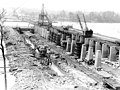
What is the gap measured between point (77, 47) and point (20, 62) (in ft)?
39.8

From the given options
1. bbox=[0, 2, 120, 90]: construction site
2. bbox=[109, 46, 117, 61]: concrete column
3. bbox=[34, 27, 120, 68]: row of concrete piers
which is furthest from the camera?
bbox=[109, 46, 117, 61]: concrete column

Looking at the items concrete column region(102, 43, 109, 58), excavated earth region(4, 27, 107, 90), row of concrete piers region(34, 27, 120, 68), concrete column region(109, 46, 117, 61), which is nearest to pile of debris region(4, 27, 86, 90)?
excavated earth region(4, 27, 107, 90)

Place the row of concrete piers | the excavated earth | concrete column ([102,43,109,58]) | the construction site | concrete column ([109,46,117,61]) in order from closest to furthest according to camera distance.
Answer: the excavated earth < the construction site < the row of concrete piers < concrete column ([109,46,117,61]) < concrete column ([102,43,109,58])

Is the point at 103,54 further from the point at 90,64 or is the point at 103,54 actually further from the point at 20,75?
the point at 20,75

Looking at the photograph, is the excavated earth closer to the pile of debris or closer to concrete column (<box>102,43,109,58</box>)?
the pile of debris

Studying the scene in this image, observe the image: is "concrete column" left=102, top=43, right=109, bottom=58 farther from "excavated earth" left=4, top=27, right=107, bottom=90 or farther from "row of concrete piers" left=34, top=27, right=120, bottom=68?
"excavated earth" left=4, top=27, right=107, bottom=90

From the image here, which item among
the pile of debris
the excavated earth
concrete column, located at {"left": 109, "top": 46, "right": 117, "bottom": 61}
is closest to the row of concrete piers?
concrete column, located at {"left": 109, "top": 46, "right": 117, "bottom": 61}

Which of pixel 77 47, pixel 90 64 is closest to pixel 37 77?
pixel 90 64

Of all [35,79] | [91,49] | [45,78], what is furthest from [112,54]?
[35,79]

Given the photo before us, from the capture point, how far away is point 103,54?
113 ft

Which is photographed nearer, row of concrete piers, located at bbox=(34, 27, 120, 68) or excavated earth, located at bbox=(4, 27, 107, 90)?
excavated earth, located at bbox=(4, 27, 107, 90)

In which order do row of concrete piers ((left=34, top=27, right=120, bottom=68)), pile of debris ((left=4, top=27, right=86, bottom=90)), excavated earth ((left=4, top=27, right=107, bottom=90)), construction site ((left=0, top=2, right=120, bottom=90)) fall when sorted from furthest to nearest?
row of concrete piers ((left=34, top=27, right=120, bottom=68)) < construction site ((left=0, top=2, right=120, bottom=90)) < excavated earth ((left=4, top=27, right=107, bottom=90)) < pile of debris ((left=4, top=27, right=86, bottom=90))

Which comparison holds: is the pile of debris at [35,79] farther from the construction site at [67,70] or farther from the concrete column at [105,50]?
the concrete column at [105,50]

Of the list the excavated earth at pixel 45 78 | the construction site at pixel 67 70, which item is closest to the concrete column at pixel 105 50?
the construction site at pixel 67 70
